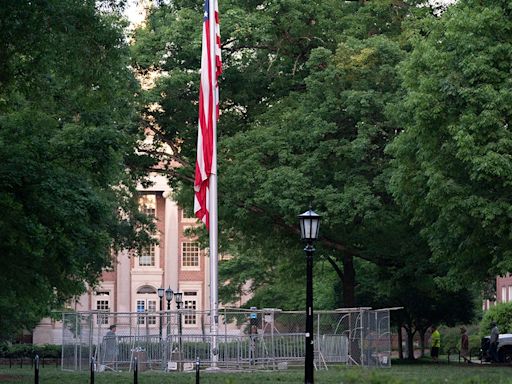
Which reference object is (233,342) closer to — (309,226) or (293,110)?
(293,110)

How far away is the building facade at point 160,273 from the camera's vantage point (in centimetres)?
10481

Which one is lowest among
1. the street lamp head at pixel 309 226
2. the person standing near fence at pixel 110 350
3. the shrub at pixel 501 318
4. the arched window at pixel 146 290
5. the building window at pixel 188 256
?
the person standing near fence at pixel 110 350

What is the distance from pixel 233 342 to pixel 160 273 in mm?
67441

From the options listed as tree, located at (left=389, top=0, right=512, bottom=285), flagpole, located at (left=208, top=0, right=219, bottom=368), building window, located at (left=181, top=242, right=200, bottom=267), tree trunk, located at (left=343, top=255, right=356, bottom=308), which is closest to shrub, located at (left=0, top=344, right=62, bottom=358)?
tree trunk, located at (left=343, top=255, right=356, bottom=308)

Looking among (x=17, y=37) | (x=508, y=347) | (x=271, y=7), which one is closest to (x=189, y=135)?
(x=271, y=7)

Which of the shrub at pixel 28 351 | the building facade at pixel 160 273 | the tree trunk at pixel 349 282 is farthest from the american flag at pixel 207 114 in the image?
Result: the building facade at pixel 160 273

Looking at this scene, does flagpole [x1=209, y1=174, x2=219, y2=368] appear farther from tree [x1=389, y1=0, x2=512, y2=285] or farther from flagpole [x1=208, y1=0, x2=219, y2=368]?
tree [x1=389, y1=0, x2=512, y2=285]

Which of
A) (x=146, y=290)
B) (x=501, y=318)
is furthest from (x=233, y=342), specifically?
(x=146, y=290)

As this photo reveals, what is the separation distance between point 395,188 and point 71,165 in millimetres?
12293

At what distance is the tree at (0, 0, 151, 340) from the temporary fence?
7.69 ft

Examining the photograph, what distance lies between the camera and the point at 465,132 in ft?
124

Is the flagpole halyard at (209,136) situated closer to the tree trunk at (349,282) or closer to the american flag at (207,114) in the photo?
the american flag at (207,114)

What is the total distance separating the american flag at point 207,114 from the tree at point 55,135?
256cm

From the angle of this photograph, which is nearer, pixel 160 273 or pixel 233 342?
pixel 233 342
